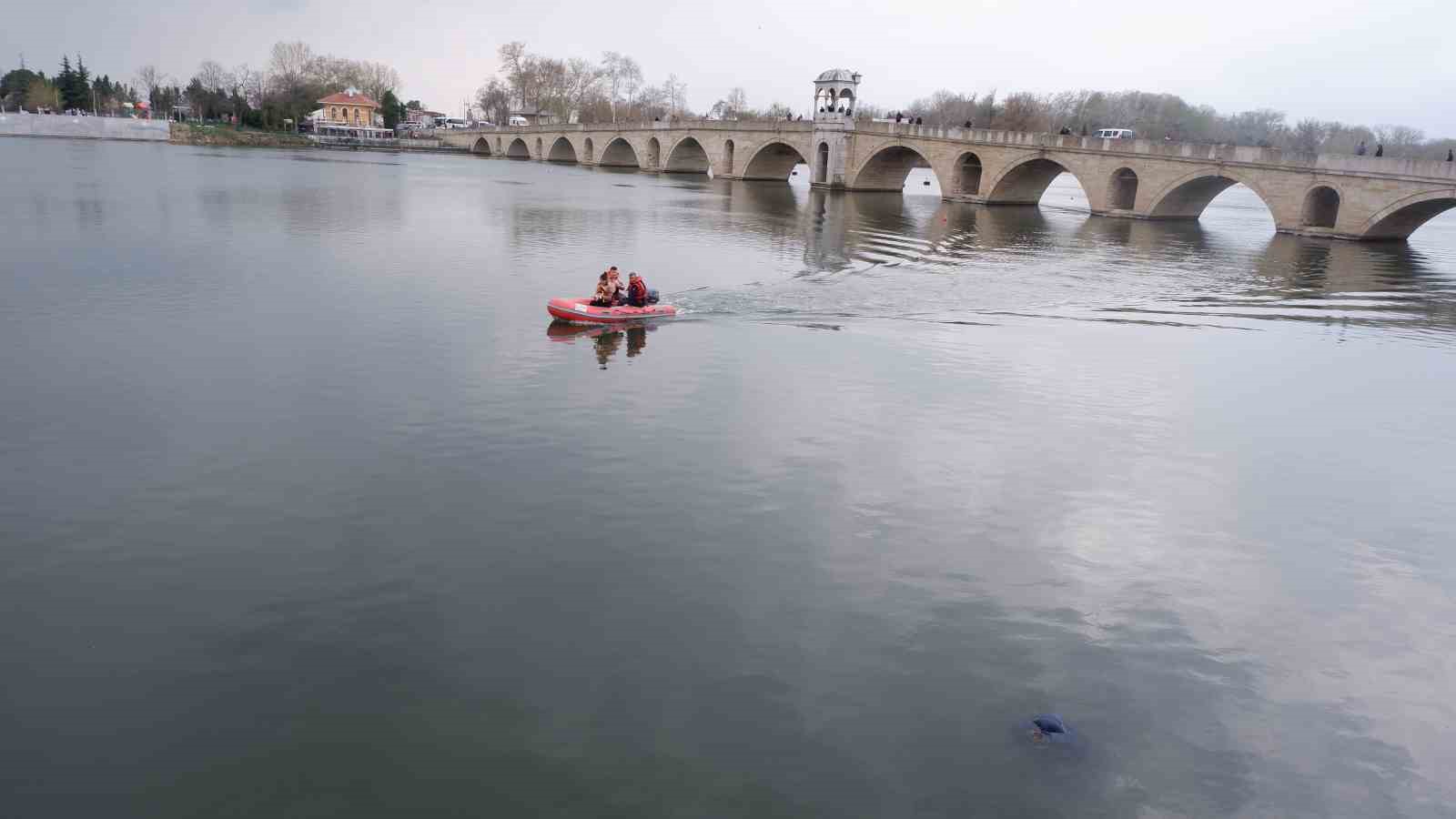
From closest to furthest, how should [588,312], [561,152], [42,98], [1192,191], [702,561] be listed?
1. [702,561]
2. [588,312]
3. [1192,191]
4. [42,98]
5. [561,152]

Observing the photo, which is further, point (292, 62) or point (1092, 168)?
point (292, 62)

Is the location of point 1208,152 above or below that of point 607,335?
above

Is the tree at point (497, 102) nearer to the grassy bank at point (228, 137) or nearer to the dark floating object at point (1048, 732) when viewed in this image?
the grassy bank at point (228, 137)

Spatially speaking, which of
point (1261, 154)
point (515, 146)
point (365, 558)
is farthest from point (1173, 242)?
point (515, 146)

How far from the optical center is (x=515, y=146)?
13012 cm

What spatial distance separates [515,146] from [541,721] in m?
131

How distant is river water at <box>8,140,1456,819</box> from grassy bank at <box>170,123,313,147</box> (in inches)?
3997

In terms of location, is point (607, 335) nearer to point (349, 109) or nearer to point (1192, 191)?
point (1192, 191)

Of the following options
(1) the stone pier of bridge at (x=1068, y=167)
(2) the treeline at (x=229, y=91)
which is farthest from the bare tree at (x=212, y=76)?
(1) the stone pier of bridge at (x=1068, y=167)

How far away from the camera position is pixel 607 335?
20.6 metres

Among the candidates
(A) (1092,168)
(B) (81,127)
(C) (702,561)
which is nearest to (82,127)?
(B) (81,127)

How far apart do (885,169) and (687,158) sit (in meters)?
30.6

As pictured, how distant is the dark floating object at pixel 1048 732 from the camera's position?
25.6ft

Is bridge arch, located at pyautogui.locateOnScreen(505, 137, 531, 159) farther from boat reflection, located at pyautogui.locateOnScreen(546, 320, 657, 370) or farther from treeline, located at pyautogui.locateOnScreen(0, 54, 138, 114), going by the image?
boat reflection, located at pyautogui.locateOnScreen(546, 320, 657, 370)
